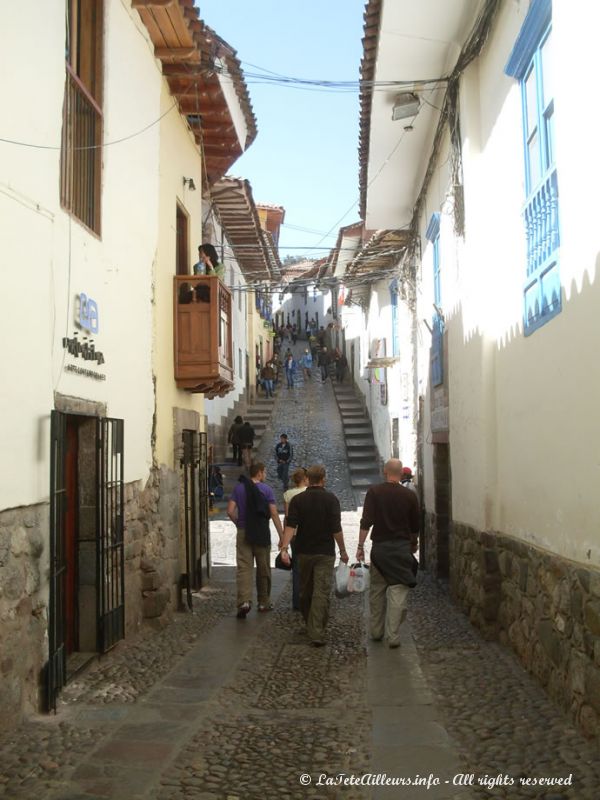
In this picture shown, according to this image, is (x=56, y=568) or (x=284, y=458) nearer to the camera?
(x=56, y=568)

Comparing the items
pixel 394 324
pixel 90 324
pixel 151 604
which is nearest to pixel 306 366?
pixel 394 324

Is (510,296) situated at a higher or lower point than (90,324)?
higher

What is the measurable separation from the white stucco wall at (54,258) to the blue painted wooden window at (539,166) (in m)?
3.55

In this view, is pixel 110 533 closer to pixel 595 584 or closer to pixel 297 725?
pixel 297 725

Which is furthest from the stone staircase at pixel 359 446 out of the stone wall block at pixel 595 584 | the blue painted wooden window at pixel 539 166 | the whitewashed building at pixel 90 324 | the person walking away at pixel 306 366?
the stone wall block at pixel 595 584

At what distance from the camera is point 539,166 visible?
648 centimetres

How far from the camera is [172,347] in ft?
32.8

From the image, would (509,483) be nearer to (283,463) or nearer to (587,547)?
(587,547)

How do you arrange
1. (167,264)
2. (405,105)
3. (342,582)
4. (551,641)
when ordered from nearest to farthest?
(551,641), (342,582), (167,264), (405,105)

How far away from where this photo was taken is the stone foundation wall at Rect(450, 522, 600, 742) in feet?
16.0

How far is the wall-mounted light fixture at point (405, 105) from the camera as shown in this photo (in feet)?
33.7

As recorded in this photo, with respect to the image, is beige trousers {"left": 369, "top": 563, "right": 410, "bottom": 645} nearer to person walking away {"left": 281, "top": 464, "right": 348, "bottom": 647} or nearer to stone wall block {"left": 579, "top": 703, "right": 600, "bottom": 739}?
person walking away {"left": 281, "top": 464, "right": 348, "bottom": 647}

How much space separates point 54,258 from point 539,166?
3736 mm

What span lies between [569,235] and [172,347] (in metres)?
5.54
